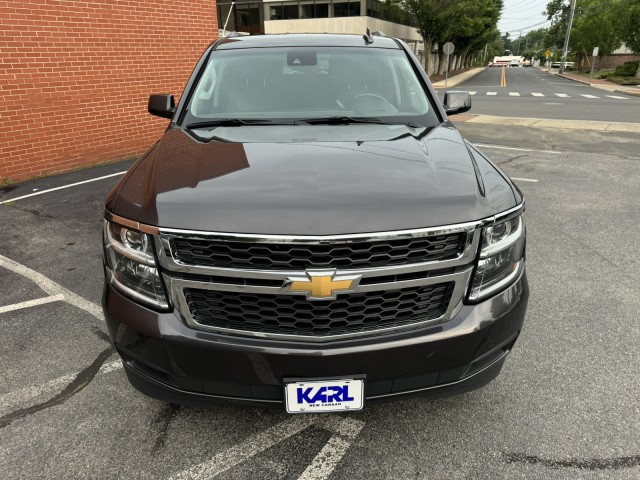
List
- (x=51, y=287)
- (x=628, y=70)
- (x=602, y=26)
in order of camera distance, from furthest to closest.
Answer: (x=602, y=26)
(x=628, y=70)
(x=51, y=287)

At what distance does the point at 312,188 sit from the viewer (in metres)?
2.02

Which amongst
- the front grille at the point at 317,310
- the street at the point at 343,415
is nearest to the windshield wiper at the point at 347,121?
the front grille at the point at 317,310

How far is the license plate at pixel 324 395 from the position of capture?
1.99 meters

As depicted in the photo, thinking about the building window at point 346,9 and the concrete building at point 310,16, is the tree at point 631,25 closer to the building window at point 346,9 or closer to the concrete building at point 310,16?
the concrete building at point 310,16

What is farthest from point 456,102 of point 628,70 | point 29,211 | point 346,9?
point 628,70

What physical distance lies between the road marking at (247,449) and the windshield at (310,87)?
177cm

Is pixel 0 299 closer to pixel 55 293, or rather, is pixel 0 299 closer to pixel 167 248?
pixel 55 293

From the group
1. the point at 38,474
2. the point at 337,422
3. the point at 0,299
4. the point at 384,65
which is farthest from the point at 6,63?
the point at 337,422

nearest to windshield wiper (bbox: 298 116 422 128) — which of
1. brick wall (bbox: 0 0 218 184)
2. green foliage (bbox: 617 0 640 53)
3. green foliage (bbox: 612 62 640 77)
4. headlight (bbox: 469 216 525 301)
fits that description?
headlight (bbox: 469 216 525 301)

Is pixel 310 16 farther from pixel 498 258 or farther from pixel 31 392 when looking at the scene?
pixel 498 258

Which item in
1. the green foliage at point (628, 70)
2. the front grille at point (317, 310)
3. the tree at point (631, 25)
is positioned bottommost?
the green foliage at point (628, 70)

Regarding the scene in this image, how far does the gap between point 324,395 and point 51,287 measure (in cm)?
300

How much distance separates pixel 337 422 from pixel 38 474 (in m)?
1.39

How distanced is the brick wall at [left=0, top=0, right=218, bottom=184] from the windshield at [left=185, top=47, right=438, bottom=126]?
507 centimetres
